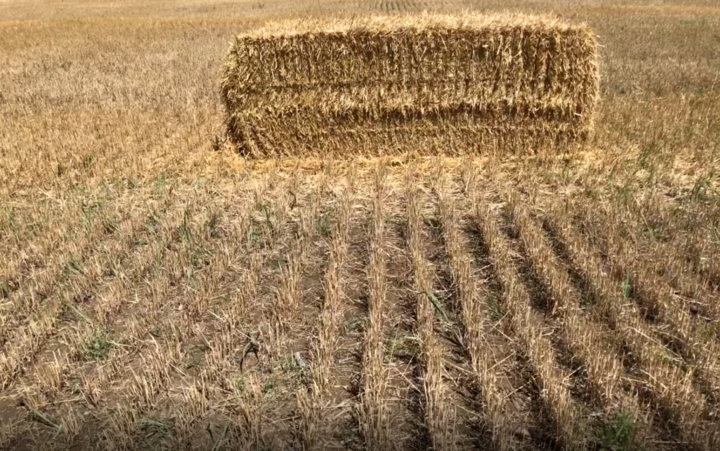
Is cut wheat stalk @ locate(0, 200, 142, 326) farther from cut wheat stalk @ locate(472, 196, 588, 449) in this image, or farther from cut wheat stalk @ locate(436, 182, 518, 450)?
cut wheat stalk @ locate(472, 196, 588, 449)

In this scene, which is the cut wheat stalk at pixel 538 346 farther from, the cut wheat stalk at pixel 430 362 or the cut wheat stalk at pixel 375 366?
the cut wheat stalk at pixel 375 366

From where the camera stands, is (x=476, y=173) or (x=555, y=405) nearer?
(x=555, y=405)

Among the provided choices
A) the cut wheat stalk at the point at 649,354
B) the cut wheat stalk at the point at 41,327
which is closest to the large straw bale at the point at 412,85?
the cut wheat stalk at the point at 649,354

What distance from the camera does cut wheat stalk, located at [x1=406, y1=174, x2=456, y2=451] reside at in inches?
125

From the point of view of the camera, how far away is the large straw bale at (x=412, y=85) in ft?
24.5

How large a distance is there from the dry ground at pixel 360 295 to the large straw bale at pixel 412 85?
425 mm

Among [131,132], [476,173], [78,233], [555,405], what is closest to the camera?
[555,405]

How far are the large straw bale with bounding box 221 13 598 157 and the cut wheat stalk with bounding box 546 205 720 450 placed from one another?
3023 millimetres

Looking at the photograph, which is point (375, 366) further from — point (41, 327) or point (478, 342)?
point (41, 327)

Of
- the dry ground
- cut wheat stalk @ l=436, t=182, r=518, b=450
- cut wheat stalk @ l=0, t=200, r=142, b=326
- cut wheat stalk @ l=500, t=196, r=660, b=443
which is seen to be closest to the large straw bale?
the dry ground

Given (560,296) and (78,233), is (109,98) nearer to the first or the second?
(78,233)

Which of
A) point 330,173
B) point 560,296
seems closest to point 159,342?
point 560,296

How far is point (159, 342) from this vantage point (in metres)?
4.11

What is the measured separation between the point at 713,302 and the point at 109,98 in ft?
37.4
